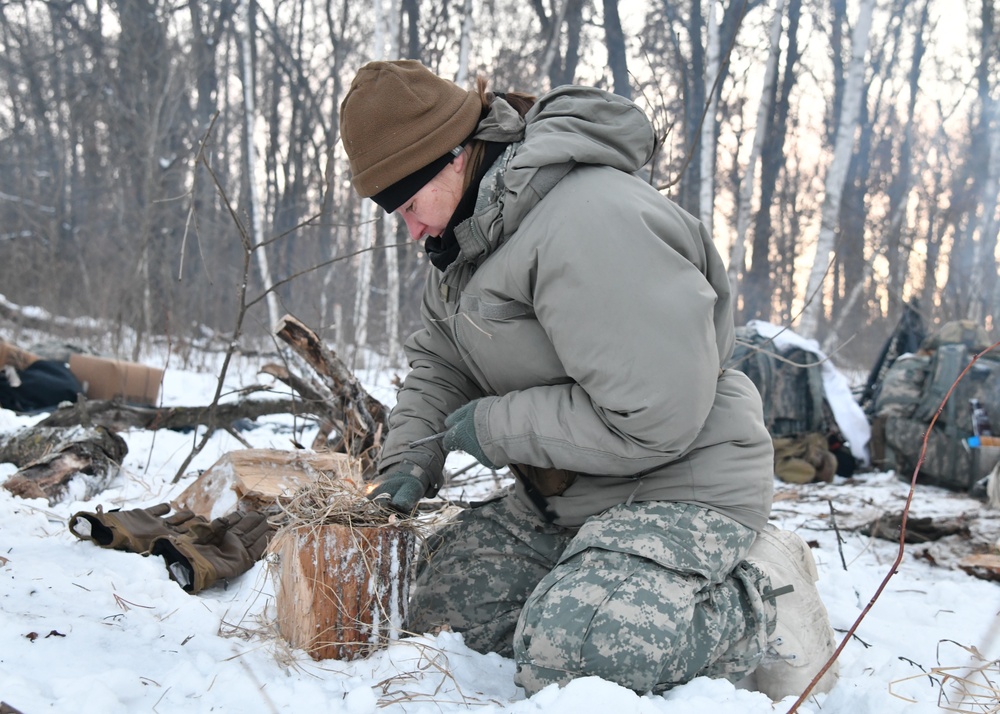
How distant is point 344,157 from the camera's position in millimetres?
14141

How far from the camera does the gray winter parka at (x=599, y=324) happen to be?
67.6 inches

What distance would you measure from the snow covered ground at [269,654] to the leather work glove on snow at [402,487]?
1.15 feet

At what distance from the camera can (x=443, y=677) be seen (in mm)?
1803

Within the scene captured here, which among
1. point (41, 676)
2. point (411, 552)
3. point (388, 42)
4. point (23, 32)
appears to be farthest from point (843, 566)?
point (23, 32)

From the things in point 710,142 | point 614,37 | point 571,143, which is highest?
point 614,37

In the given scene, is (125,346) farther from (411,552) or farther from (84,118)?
(411,552)

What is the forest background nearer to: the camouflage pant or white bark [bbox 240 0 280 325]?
white bark [bbox 240 0 280 325]

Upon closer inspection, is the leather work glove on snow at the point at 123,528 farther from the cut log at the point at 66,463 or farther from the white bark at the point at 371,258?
the white bark at the point at 371,258

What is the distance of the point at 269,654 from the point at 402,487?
53 centimetres

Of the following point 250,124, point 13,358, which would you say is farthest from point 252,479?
point 250,124

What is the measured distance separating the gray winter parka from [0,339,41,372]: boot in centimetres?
443

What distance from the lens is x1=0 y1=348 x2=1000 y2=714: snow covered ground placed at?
5.03 ft

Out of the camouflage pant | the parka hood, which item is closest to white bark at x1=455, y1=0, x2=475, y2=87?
the parka hood

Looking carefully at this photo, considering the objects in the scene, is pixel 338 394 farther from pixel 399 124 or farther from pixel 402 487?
pixel 399 124
